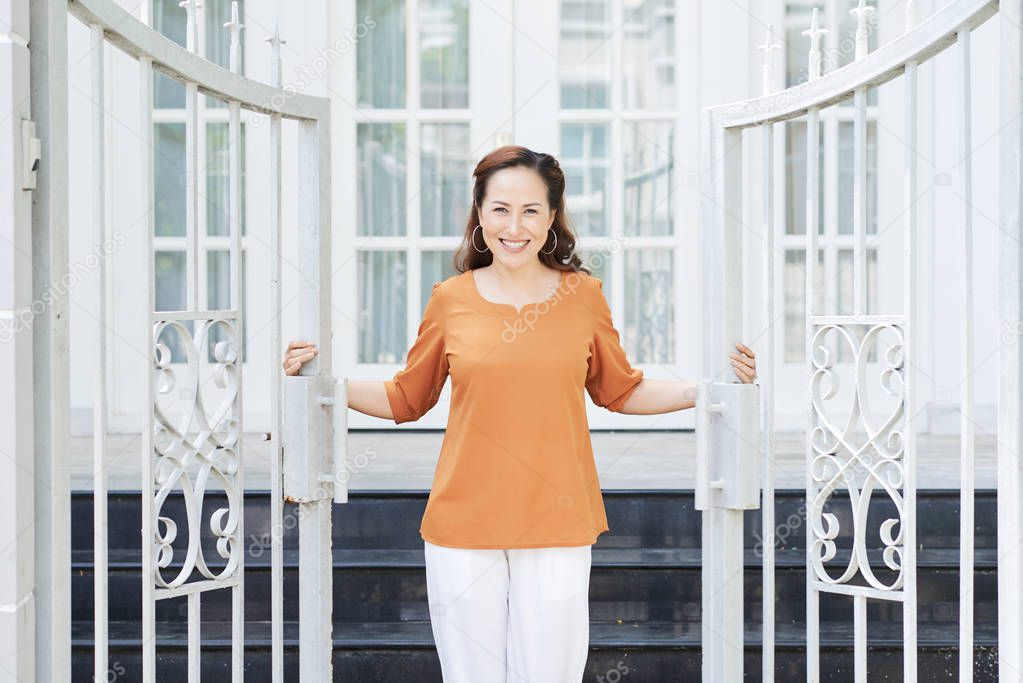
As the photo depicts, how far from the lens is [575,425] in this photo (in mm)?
1928

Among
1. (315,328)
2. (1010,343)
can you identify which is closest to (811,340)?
(1010,343)

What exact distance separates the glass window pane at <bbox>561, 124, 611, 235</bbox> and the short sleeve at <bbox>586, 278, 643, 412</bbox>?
269cm

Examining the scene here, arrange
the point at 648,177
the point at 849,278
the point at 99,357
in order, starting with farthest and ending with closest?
the point at 648,177
the point at 849,278
the point at 99,357

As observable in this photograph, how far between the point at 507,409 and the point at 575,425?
0.13m

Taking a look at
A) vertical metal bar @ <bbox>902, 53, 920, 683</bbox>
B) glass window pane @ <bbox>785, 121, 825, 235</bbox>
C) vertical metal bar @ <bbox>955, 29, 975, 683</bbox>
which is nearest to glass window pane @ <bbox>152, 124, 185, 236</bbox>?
glass window pane @ <bbox>785, 121, 825, 235</bbox>

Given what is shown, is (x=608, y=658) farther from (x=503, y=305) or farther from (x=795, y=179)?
(x=795, y=179)

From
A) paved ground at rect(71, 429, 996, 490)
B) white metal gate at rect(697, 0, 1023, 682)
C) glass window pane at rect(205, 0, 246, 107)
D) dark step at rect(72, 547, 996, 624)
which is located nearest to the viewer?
white metal gate at rect(697, 0, 1023, 682)

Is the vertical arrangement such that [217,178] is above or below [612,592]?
above

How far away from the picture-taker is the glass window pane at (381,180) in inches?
186

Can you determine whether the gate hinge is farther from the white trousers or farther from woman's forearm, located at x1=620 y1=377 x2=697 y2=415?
woman's forearm, located at x1=620 y1=377 x2=697 y2=415

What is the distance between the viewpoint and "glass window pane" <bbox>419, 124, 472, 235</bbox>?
471 centimetres

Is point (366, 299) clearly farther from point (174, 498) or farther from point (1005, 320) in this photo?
point (1005, 320)

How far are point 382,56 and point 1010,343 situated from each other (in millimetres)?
3548

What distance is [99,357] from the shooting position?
5.75 ft
